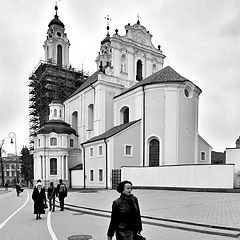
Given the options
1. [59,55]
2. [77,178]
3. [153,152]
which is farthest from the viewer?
[59,55]

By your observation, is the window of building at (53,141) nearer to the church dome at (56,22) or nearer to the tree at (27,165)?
the tree at (27,165)

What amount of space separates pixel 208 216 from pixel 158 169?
17.9 meters

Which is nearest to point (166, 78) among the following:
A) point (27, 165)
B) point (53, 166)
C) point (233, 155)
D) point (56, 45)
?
point (233, 155)

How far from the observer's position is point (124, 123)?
43438 millimetres

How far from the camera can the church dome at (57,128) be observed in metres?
50.6

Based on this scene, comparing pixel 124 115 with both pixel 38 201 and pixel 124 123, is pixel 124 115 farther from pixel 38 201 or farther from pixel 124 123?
pixel 38 201

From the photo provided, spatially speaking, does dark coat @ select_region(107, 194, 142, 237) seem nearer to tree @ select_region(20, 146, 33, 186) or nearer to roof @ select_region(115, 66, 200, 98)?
roof @ select_region(115, 66, 200, 98)

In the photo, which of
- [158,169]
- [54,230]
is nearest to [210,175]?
[158,169]

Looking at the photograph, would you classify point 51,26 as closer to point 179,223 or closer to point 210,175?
point 210,175

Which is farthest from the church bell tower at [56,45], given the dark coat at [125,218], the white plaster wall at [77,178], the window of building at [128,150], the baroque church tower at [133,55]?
the dark coat at [125,218]

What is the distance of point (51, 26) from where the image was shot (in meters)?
66.3

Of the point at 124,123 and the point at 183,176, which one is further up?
the point at 124,123

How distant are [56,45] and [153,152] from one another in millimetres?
38607

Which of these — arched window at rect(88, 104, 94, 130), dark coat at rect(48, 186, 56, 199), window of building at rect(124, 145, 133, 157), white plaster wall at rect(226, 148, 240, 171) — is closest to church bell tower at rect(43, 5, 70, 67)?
arched window at rect(88, 104, 94, 130)
